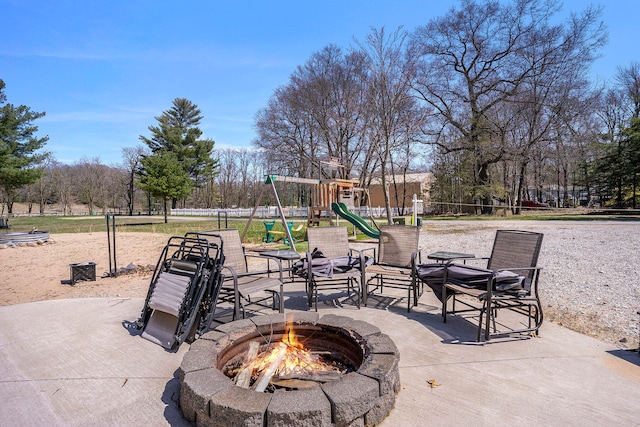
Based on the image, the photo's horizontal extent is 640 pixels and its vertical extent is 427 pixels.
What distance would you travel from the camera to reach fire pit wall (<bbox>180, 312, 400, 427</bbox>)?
1.81 m

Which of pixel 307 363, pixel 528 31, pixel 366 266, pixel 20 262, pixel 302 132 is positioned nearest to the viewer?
pixel 307 363

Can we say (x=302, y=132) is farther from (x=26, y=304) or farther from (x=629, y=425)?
(x=629, y=425)

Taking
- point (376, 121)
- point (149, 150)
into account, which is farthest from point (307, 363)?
point (149, 150)

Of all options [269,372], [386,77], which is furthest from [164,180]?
[269,372]

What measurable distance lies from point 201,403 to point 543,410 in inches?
83.9

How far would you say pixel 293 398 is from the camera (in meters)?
1.91

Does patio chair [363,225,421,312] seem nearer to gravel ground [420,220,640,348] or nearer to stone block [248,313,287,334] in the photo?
gravel ground [420,220,640,348]

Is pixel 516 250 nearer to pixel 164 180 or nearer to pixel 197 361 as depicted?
pixel 197 361

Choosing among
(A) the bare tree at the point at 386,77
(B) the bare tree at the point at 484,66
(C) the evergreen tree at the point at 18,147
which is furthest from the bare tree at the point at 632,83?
(C) the evergreen tree at the point at 18,147

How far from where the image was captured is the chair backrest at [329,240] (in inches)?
199

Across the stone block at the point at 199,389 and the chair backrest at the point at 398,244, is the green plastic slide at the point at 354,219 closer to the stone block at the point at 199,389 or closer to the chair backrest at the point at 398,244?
the chair backrest at the point at 398,244

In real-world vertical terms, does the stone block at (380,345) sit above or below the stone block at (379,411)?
above

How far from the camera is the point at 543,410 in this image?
2.19 meters

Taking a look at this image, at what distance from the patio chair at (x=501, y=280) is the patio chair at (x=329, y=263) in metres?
0.86
